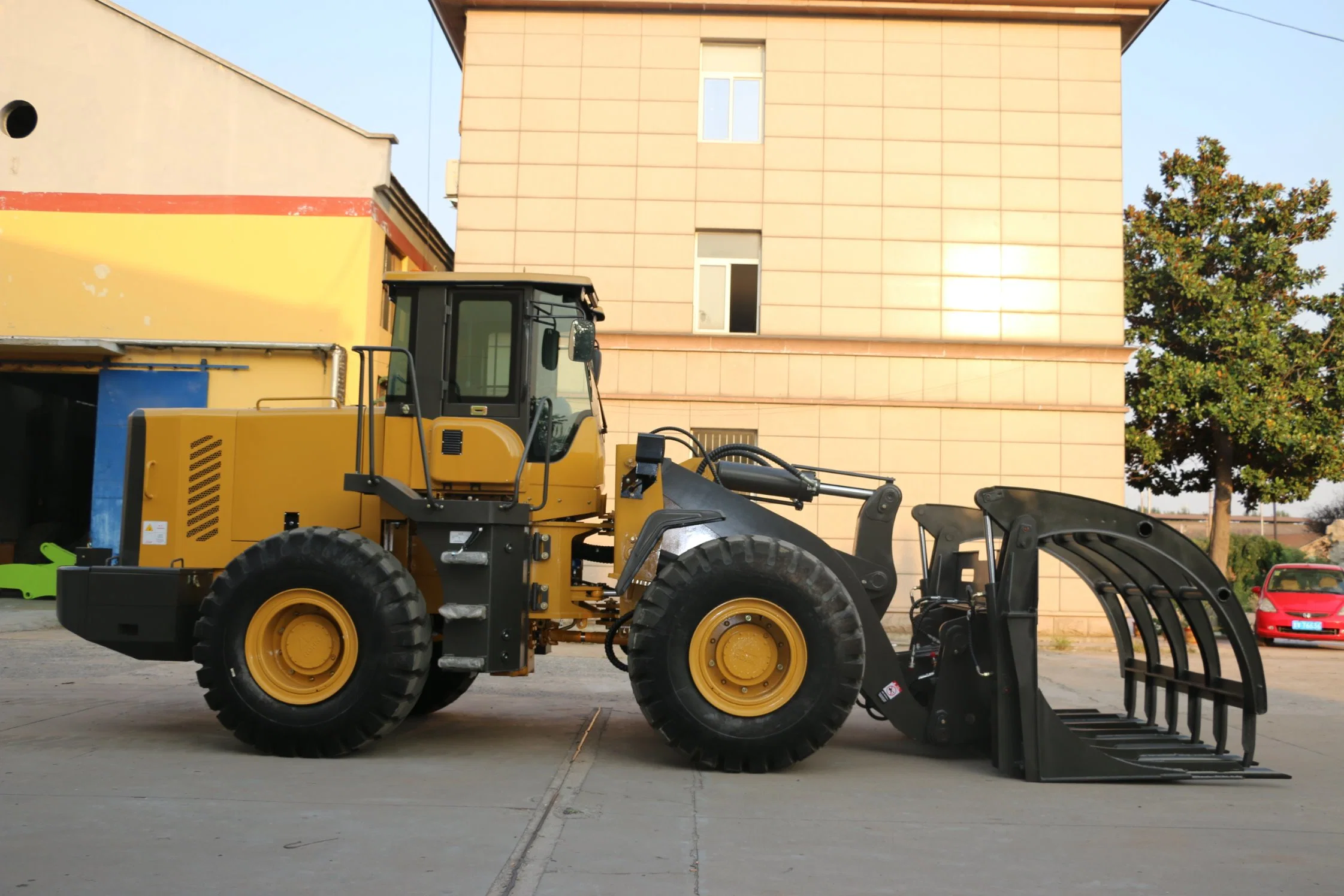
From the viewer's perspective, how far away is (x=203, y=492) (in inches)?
335

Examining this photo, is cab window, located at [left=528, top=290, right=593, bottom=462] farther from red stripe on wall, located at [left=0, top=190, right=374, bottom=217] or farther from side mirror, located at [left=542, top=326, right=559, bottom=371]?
red stripe on wall, located at [left=0, top=190, right=374, bottom=217]

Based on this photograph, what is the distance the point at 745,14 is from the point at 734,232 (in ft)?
11.5

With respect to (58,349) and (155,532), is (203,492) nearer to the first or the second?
(155,532)

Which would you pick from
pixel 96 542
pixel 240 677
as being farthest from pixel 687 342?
pixel 240 677

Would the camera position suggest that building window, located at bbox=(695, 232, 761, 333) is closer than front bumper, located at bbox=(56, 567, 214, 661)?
No

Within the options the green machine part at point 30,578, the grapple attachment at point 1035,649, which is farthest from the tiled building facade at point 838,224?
the grapple attachment at point 1035,649

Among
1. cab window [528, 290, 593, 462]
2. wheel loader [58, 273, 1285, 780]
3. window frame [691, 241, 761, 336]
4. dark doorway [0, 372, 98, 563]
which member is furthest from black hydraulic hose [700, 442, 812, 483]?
dark doorway [0, 372, 98, 563]

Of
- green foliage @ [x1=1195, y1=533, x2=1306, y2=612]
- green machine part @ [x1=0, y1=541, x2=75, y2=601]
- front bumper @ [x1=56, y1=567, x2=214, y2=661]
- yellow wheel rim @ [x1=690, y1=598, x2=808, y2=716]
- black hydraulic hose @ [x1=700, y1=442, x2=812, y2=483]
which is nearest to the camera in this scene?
yellow wheel rim @ [x1=690, y1=598, x2=808, y2=716]

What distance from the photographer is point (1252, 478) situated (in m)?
24.7

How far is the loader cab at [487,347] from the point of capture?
27.3ft

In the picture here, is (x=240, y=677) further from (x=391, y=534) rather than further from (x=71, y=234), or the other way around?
(x=71, y=234)

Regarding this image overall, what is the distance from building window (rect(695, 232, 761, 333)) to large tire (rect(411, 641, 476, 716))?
10496mm

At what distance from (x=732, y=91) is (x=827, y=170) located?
2021 mm

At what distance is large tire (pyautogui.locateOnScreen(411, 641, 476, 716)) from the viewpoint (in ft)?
31.0
